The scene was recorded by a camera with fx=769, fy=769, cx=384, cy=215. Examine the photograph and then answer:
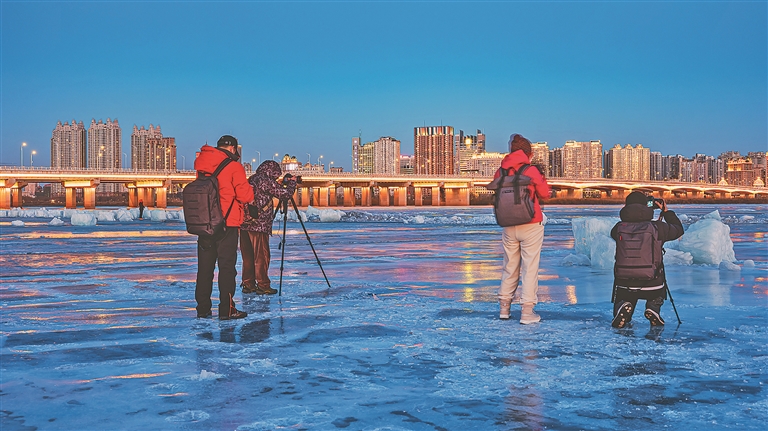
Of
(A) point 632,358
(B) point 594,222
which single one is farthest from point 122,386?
(B) point 594,222

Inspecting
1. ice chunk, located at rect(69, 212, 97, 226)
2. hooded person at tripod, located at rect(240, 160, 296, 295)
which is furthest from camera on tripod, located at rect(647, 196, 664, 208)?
ice chunk, located at rect(69, 212, 97, 226)

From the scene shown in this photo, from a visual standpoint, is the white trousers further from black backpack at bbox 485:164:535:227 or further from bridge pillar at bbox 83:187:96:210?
bridge pillar at bbox 83:187:96:210

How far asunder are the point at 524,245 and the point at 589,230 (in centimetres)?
788

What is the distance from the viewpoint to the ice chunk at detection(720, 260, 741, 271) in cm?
1420

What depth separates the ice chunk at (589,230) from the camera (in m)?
15.7

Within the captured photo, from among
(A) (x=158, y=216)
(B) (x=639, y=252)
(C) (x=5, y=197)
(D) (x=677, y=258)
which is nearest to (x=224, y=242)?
(B) (x=639, y=252)

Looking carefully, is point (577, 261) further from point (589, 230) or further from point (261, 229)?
point (261, 229)

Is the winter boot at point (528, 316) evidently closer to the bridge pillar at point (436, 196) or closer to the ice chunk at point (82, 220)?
the ice chunk at point (82, 220)

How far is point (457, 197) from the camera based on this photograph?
165 metres

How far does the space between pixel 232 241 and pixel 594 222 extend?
9327 mm

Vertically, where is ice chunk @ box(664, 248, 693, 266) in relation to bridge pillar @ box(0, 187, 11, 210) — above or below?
below

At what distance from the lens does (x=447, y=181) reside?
497 feet

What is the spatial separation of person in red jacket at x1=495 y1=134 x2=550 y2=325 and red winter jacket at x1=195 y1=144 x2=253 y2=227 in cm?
288

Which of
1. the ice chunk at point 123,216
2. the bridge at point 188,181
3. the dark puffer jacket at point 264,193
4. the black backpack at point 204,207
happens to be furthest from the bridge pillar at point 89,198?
the black backpack at point 204,207
